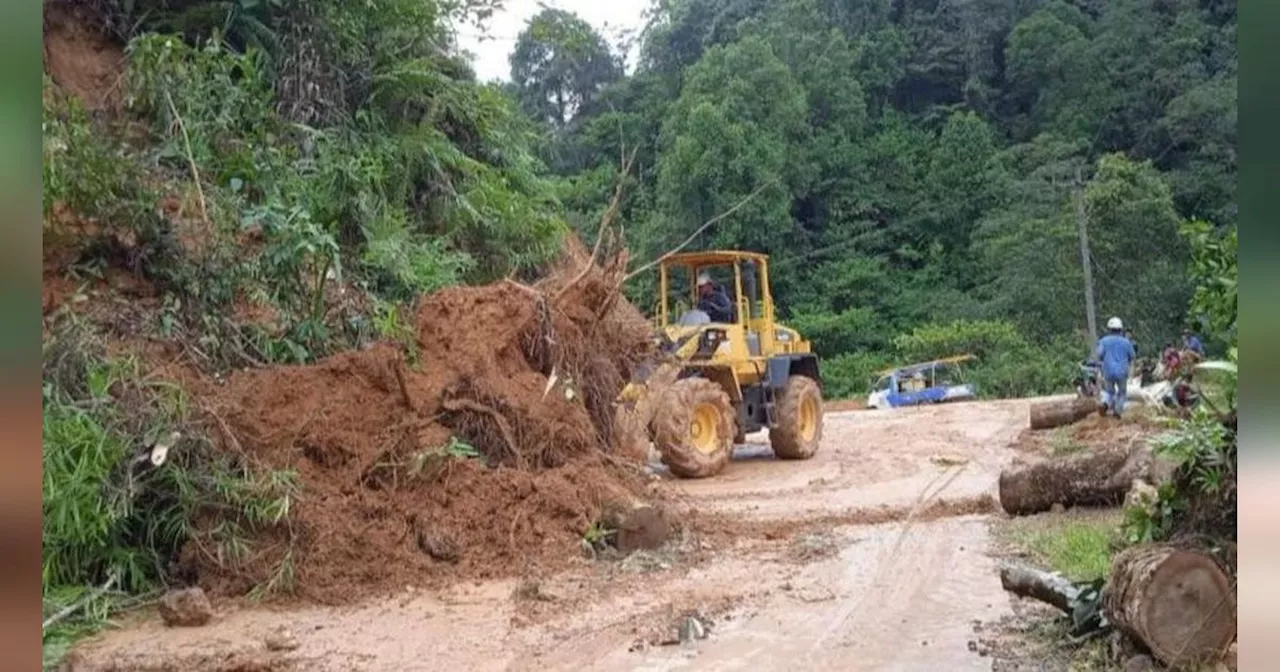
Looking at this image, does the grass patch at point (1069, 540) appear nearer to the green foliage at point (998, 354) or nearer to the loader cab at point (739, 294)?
the loader cab at point (739, 294)

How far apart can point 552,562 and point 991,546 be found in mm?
3098

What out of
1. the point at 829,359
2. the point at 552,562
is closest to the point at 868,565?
the point at 552,562

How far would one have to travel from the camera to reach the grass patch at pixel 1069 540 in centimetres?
607

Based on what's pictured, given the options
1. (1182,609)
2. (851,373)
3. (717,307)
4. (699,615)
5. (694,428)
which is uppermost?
(717,307)

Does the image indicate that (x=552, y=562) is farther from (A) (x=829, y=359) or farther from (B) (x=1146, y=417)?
(A) (x=829, y=359)

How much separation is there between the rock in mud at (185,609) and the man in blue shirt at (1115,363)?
1175 cm

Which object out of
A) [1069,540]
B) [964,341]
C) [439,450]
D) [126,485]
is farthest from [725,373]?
[964,341]

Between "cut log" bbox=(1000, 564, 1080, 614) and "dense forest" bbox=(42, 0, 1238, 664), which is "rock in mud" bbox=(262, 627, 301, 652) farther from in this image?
"cut log" bbox=(1000, 564, 1080, 614)

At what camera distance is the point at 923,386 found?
26.2 m

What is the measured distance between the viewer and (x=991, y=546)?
23.7 ft

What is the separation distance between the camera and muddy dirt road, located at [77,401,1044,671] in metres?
5.03

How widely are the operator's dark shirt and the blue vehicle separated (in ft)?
40.3

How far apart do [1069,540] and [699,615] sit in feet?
9.04
